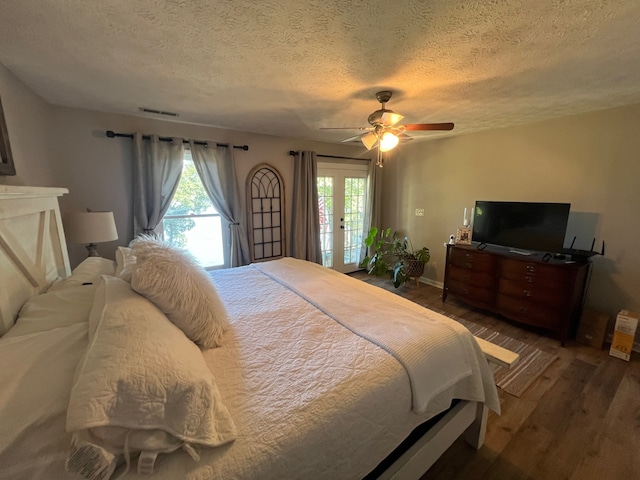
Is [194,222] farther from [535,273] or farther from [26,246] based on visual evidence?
[535,273]

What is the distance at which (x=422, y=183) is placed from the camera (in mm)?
4289

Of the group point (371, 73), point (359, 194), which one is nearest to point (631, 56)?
point (371, 73)

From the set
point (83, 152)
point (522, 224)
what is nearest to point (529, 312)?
point (522, 224)

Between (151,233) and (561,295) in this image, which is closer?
(561,295)

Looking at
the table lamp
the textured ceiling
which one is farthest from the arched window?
the table lamp

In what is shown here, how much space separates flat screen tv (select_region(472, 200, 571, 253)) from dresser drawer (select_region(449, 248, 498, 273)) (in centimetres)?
23

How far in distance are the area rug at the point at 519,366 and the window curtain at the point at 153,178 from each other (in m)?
3.52

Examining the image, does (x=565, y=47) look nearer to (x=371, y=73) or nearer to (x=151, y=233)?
(x=371, y=73)

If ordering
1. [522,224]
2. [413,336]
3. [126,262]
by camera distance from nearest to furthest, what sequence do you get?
1. [413,336]
2. [126,262]
3. [522,224]

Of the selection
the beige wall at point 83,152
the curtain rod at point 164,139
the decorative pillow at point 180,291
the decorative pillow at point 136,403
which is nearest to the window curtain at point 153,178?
the curtain rod at point 164,139

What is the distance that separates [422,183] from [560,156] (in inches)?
66.7

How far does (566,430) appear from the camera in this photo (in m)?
1.70

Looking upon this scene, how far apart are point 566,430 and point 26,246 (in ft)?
11.0

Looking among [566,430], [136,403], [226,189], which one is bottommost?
[566,430]
